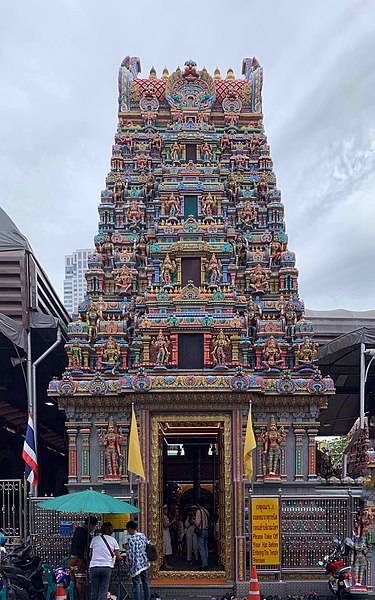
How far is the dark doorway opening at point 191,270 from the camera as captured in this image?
2114cm

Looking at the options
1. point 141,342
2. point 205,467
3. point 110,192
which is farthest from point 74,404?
point 205,467

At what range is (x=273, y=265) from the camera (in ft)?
71.4

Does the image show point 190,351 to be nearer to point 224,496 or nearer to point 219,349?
point 219,349

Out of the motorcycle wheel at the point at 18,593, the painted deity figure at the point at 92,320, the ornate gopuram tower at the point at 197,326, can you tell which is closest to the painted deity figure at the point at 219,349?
the ornate gopuram tower at the point at 197,326

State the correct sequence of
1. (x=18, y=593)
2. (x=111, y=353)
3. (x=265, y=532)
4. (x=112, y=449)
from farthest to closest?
(x=111, y=353)
(x=112, y=449)
(x=265, y=532)
(x=18, y=593)

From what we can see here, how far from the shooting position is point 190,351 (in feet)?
65.7

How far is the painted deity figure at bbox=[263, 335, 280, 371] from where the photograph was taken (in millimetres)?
20203

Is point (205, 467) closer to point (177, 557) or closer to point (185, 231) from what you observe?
point (177, 557)

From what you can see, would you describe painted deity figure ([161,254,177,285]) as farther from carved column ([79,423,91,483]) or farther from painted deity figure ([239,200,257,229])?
carved column ([79,423,91,483])

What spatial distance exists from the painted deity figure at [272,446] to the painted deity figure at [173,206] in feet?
23.9

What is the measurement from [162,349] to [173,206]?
16.2 ft

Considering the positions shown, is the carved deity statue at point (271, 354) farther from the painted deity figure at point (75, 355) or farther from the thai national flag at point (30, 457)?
the thai national flag at point (30, 457)

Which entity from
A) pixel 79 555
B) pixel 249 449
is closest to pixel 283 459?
pixel 249 449

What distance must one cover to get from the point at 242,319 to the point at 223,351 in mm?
1147
